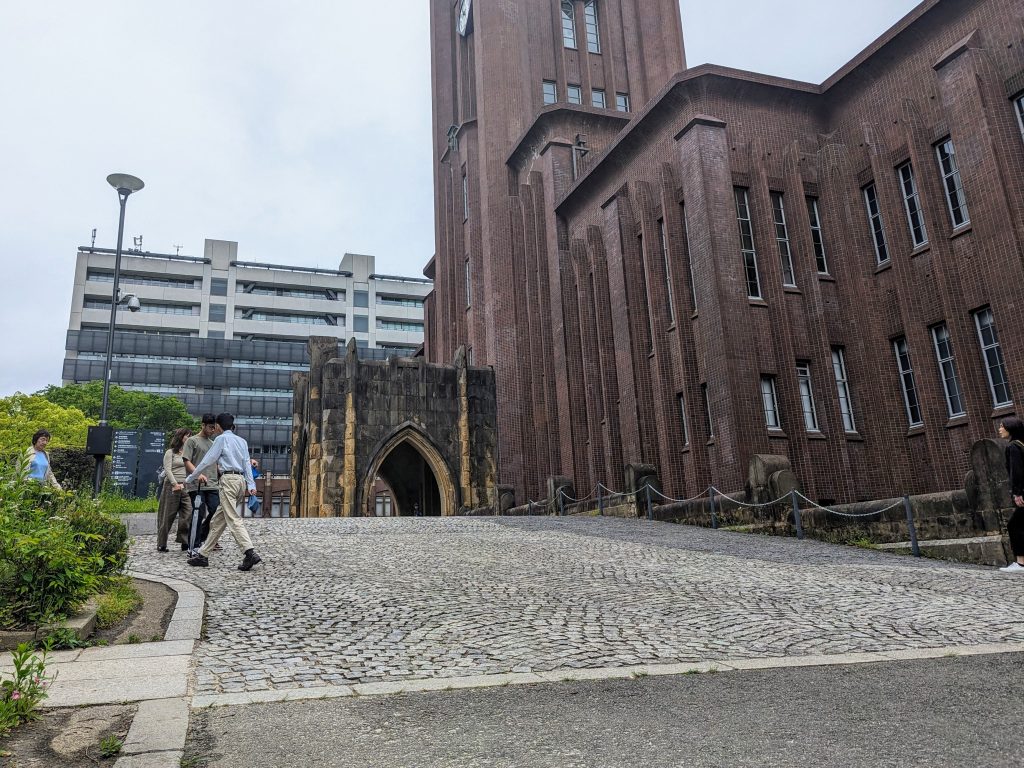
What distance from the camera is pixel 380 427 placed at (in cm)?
2952

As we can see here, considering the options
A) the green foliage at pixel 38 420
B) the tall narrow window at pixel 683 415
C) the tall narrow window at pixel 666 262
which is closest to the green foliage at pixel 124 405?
the green foliage at pixel 38 420

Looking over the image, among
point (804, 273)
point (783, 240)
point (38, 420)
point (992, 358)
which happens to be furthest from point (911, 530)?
point (38, 420)

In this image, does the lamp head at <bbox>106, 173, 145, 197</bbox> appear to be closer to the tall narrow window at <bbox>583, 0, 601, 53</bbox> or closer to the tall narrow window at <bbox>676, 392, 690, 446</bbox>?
the tall narrow window at <bbox>676, 392, 690, 446</bbox>

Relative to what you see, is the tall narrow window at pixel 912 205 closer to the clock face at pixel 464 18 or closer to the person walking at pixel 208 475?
the person walking at pixel 208 475

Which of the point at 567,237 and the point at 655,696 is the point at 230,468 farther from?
the point at 567,237

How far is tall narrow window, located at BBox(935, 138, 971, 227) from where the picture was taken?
55.5 ft

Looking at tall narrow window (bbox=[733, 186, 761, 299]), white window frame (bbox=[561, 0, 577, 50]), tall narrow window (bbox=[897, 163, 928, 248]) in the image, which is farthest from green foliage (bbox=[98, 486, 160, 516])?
white window frame (bbox=[561, 0, 577, 50])

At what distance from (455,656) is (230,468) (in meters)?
5.31

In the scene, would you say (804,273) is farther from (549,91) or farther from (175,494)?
(549,91)

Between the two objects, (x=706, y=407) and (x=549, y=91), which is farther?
(x=549, y=91)

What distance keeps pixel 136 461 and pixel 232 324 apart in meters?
59.0

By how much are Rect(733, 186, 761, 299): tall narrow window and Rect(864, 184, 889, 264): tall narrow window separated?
2.76 metres

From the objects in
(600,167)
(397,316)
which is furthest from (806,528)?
(397,316)

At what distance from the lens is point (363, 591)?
8234 millimetres
